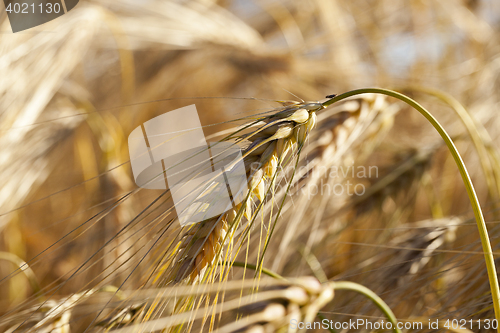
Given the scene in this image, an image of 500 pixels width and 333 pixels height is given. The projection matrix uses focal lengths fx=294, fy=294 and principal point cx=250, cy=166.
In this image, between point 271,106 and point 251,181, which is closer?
point 251,181

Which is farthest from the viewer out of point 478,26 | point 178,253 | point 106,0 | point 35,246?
point 478,26

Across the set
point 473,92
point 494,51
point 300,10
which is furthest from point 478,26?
point 300,10

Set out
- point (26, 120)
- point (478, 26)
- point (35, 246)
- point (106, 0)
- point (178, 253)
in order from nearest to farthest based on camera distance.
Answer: point (178, 253) → point (26, 120) → point (106, 0) → point (35, 246) → point (478, 26)

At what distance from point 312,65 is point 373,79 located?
0.74ft

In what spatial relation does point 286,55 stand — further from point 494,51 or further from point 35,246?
point 35,246

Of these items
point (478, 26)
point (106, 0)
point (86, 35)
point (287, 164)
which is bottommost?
point (287, 164)

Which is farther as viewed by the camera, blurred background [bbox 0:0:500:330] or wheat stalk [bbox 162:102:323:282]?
blurred background [bbox 0:0:500:330]

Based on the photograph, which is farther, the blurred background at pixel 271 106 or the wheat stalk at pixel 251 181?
the blurred background at pixel 271 106

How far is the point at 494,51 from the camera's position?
92cm

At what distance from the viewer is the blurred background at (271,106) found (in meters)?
0.52

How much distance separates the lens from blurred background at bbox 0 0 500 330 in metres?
0.52

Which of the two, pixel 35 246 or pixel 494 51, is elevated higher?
pixel 494 51

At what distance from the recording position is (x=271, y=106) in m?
0.38

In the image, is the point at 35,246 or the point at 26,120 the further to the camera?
the point at 35,246
